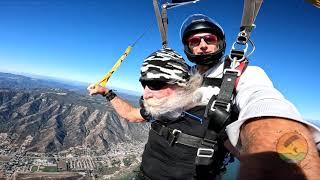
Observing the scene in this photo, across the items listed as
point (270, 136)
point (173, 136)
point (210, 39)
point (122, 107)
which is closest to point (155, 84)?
point (173, 136)

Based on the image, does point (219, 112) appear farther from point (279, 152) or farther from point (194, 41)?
point (194, 41)

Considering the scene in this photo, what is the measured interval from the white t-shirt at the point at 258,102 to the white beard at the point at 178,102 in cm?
51

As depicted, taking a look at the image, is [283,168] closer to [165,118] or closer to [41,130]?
[165,118]

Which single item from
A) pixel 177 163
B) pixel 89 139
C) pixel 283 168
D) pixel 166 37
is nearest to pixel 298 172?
pixel 283 168

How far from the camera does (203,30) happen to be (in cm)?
244

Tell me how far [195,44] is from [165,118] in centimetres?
83

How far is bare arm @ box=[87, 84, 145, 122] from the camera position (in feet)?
10.9

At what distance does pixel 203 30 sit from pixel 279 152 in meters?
1.79

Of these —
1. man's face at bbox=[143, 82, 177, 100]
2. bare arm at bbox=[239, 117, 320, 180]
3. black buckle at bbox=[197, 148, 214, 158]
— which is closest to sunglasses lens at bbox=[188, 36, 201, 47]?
man's face at bbox=[143, 82, 177, 100]

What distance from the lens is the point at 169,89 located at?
1962 millimetres

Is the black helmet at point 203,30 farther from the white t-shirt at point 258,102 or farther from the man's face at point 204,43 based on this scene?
the white t-shirt at point 258,102

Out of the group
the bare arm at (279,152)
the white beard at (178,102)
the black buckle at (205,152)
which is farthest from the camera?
the white beard at (178,102)

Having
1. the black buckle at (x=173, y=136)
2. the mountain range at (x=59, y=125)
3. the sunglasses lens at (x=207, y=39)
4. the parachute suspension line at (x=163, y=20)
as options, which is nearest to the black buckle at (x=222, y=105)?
the black buckle at (x=173, y=136)

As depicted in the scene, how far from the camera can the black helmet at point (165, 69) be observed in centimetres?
195
